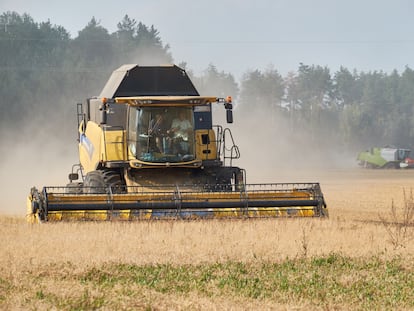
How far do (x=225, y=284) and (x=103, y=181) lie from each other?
320 inches

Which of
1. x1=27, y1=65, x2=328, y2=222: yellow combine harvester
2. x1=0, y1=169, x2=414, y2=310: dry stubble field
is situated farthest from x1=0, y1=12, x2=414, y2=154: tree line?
x1=0, y1=169, x2=414, y2=310: dry stubble field

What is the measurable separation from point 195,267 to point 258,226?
12.7 feet

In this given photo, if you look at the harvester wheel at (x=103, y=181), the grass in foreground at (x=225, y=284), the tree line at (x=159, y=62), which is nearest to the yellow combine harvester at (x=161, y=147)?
the harvester wheel at (x=103, y=181)

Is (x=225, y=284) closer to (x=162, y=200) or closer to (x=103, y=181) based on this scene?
(x=162, y=200)

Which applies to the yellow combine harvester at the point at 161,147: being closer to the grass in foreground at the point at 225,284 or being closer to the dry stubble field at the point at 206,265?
the dry stubble field at the point at 206,265

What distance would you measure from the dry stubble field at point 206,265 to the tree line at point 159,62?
33.0 meters

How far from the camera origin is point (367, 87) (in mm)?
126125

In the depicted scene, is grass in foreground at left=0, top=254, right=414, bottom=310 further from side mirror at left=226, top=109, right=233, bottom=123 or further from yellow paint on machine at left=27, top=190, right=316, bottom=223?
side mirror at left=226, top=109, right=233, bottom=123

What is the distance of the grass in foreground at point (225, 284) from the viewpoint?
8531 mm

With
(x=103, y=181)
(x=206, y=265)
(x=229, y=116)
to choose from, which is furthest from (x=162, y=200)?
(x=206, y=265)

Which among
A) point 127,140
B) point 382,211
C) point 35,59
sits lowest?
point 382,211

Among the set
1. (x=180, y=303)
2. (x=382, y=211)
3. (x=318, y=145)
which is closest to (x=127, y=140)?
(x=382, y=211)

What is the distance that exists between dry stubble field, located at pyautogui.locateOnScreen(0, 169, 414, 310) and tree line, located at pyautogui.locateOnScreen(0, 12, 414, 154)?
3302cm

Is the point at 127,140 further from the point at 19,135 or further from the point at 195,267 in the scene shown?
the point at 19,135
